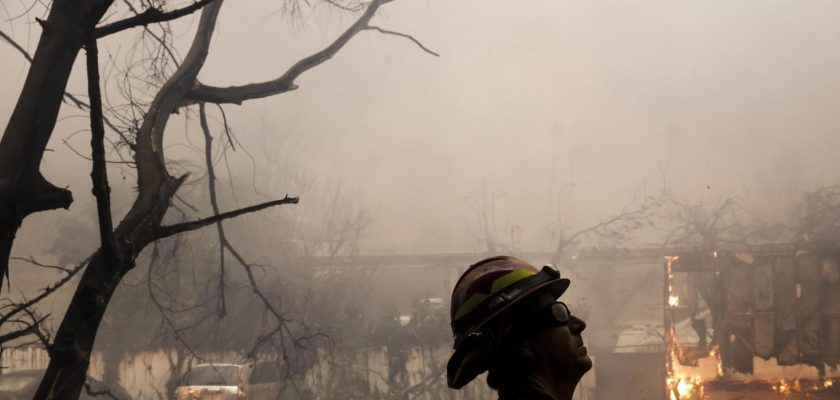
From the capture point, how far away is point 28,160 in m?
2.99

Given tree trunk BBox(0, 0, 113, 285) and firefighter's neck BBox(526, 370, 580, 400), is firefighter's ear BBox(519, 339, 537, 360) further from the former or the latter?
tree trunk BBox(0, 0, 113, 285)

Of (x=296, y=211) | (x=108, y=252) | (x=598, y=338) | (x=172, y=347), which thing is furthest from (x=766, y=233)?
(x=108, y=252)

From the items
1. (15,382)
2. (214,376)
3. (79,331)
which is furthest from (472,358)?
(15,382)

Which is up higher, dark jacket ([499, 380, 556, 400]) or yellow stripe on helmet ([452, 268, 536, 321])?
yellow stripe on helmet ([452, 268, 536, 321])

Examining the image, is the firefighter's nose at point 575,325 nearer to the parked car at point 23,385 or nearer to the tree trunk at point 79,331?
the tree trunk at point 79,331

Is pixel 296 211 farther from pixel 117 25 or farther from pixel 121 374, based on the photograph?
pixel 117 25

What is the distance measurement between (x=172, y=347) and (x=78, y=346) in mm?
12726

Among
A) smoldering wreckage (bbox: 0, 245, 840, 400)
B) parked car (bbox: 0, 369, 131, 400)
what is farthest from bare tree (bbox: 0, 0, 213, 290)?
parked car (bbox: 0, 369, 131, 400)

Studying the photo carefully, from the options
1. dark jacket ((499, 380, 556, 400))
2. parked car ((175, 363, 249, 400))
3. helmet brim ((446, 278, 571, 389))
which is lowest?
parked car ((175, 363, 249, 400))

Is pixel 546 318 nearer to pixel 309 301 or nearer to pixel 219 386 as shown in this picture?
pixel 219 386

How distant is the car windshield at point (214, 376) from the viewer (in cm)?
1212

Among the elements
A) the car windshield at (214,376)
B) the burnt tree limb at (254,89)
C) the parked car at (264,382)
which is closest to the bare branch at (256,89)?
the burnt tree limb at (254,89)

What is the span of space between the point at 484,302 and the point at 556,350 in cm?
23

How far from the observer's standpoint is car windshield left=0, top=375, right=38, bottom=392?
42.9 feet
